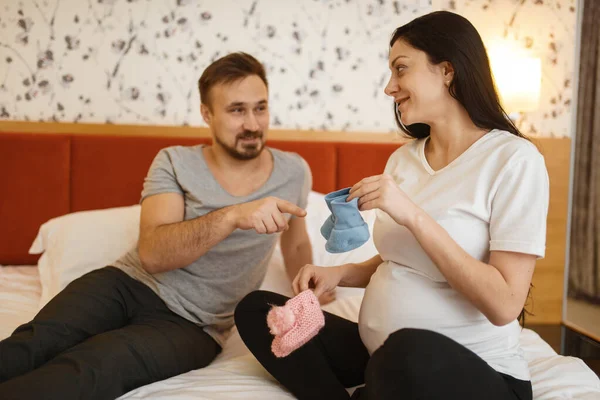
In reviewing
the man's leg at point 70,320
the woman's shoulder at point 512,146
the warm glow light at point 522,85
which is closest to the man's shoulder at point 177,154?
the man's leg at point 70,320

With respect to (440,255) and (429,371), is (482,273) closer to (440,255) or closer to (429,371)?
(440,255)

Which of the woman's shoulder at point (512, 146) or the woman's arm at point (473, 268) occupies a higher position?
the woman's shoulder at point (512, 146)

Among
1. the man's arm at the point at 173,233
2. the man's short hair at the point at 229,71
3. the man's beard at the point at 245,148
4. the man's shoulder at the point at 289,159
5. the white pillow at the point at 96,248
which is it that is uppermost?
the man's short hair at the point at 229,71

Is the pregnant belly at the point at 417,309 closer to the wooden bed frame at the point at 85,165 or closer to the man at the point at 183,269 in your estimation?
the man at the point at 183,269

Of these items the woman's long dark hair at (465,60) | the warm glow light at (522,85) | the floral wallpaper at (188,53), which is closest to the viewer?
the woman's long dark hair at (465,60)

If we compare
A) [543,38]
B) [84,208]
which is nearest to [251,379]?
[84,208]

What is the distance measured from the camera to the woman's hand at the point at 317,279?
4.06ft

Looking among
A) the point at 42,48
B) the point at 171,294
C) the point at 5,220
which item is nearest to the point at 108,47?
the point at 42,48

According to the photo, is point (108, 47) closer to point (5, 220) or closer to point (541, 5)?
point (5, 220)

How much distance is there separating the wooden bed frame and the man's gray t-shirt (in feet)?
2.42

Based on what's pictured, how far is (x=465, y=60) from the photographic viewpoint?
1.11 meters

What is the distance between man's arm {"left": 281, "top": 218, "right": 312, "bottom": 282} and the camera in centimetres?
179

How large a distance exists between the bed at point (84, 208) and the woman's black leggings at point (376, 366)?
8.8 inches

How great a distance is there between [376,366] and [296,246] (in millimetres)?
857
